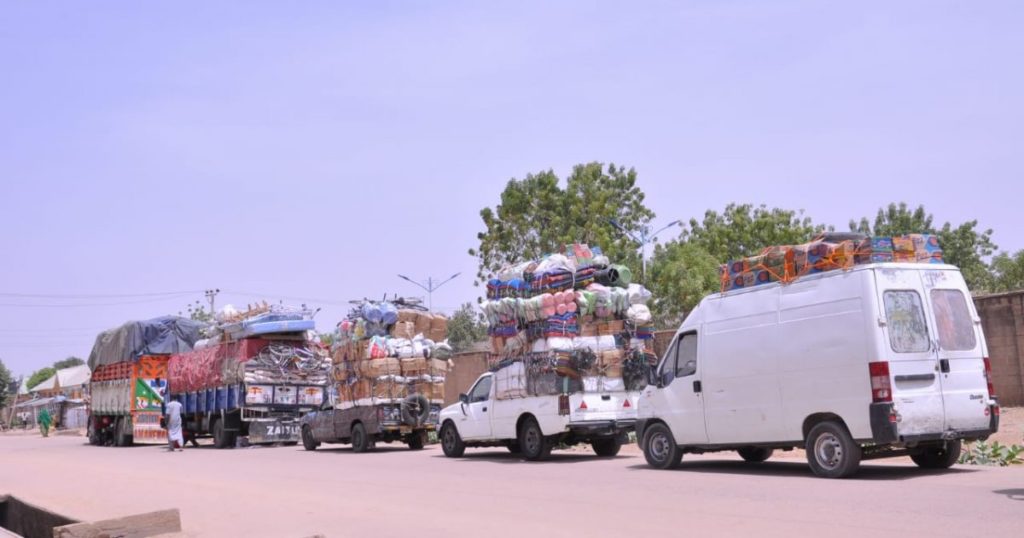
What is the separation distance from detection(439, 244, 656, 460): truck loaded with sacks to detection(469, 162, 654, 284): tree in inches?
947

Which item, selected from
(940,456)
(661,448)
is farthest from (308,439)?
(940,456)

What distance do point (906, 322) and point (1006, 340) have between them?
7541 millimetres

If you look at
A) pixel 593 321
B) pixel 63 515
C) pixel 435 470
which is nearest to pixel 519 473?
pixel 435 470

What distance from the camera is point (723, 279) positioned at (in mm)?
14227

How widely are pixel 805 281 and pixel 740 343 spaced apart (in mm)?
1383

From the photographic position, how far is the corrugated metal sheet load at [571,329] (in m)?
17.7

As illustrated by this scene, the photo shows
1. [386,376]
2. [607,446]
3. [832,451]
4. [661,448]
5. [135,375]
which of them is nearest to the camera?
[832,451]

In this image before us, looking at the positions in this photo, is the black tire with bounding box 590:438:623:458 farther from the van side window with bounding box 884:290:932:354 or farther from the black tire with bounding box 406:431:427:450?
the van side window with bounding box 884:290:932:354

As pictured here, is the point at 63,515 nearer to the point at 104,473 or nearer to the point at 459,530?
the point at 459,530

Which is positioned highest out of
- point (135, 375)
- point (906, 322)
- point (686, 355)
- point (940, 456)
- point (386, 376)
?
point (135, 375)

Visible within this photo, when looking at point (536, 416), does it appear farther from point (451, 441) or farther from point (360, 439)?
point (360, 439)

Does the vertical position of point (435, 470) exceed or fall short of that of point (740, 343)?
it falls short

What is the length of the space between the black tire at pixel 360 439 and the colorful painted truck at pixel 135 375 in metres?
12.6

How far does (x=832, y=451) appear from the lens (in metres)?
12.3
